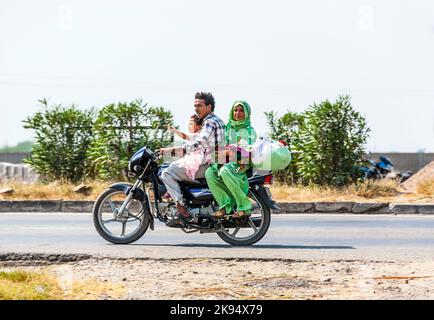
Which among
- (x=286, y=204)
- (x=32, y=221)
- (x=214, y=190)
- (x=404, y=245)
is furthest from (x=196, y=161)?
(x=286, y=204)

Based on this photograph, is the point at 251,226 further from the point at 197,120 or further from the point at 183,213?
the point at 197,120

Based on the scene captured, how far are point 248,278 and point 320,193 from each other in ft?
32.4

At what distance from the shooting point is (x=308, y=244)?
10547 millimetres

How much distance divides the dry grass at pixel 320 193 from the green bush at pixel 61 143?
1563 mm

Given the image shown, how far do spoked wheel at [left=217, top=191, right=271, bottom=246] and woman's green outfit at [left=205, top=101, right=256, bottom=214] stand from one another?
191mm

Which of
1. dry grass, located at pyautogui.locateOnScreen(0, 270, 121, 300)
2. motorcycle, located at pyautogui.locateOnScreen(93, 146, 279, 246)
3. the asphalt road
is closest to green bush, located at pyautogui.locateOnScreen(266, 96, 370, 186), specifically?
the asphalt road

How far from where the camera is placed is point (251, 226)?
9.95 m

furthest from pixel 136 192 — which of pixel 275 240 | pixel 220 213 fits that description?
pixel 275 240

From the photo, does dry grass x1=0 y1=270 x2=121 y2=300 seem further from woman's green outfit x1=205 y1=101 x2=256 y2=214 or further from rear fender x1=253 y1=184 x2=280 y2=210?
rear fender x1=253 y1=184 x2=280 y2=210

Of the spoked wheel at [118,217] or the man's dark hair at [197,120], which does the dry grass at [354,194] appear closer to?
the spoked wheel at [118,217]

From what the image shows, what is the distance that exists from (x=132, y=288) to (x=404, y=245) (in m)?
4.45

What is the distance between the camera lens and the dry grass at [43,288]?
653 cm
